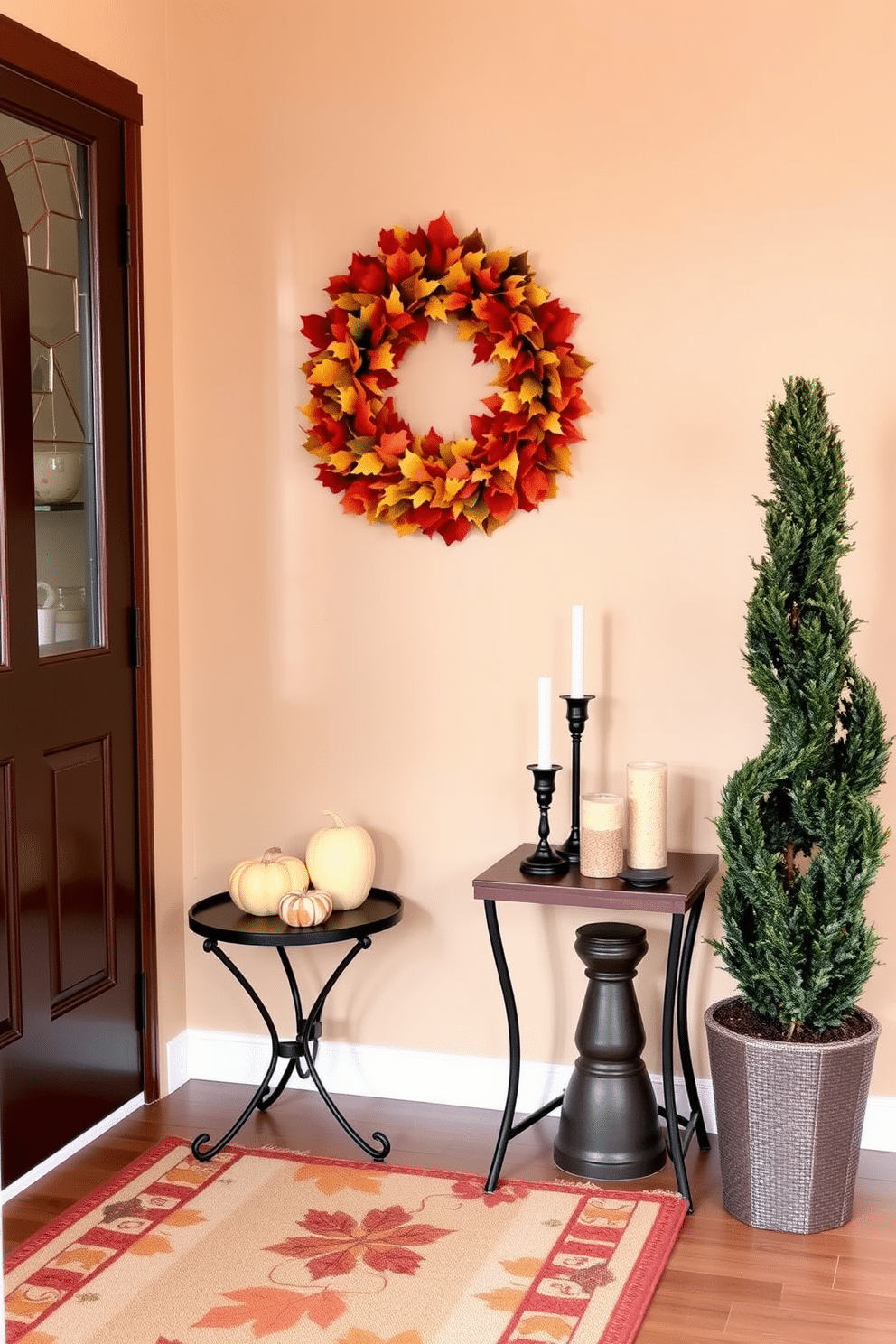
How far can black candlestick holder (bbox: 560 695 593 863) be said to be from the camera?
2954 mm

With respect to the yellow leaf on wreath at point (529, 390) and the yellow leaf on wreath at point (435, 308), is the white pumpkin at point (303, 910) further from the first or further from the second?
the yellow leaf on wreath at point (435, 308)

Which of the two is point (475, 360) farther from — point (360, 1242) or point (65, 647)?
point (360, 1242)

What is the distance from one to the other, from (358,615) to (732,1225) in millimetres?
1582

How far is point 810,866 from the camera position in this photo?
2.67 meters

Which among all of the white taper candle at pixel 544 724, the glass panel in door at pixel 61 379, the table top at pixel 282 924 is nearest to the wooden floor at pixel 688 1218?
the table top at pixel 282 924

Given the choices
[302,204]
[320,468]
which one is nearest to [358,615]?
[320,468]

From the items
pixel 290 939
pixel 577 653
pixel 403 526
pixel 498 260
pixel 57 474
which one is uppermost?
pixel 498 260

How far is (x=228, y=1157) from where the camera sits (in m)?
3.00

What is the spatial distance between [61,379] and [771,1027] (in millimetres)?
2010

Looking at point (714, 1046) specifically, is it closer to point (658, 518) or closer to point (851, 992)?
point (851, 992)

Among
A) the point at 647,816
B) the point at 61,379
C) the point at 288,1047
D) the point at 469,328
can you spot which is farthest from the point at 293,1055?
the point at 469,328

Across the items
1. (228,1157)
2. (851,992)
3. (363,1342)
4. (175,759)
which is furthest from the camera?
(175,759)

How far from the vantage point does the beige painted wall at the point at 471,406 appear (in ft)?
→ 9.75

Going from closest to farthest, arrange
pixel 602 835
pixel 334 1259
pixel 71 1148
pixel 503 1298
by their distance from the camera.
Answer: pixel 503 1298
pixel 334 1259
pixel 602 835
pixel 71 1148
